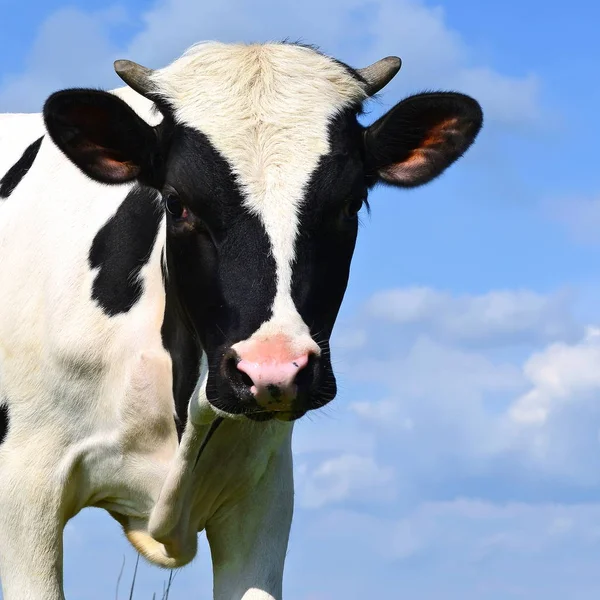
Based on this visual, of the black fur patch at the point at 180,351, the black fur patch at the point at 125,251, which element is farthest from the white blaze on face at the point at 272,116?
the black fur patch at the point at 180,351

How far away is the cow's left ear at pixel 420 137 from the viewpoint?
7.55 metres

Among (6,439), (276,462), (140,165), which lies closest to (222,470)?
(276,462)

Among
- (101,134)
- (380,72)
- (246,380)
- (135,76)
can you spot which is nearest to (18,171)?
(101,134)

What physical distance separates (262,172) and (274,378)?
45.8 inches

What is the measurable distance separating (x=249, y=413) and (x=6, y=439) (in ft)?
7.44

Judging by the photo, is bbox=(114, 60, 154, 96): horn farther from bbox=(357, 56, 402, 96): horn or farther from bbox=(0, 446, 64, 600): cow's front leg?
bbox=(0, 446, 64, 600): cow's front leg

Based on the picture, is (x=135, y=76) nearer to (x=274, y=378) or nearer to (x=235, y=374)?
(x=235, y=374)

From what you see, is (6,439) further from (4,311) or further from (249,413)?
(249,413)

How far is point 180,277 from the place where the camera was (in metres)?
7.12

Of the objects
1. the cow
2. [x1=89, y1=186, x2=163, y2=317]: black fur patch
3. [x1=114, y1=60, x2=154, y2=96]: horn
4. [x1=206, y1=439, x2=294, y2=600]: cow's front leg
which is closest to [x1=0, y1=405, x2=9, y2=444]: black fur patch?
the cow

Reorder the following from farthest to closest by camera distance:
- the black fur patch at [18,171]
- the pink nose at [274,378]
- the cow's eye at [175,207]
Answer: the black fur patch at [18,171] → the cow's eye at [175,207] → the pink nose at [274,378]

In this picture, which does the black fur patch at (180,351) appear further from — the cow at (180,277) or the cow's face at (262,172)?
the cow's face at (262,172)

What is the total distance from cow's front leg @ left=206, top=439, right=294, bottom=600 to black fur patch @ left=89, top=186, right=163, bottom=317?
1.25 m

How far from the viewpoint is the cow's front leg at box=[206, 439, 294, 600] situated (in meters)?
8.02
